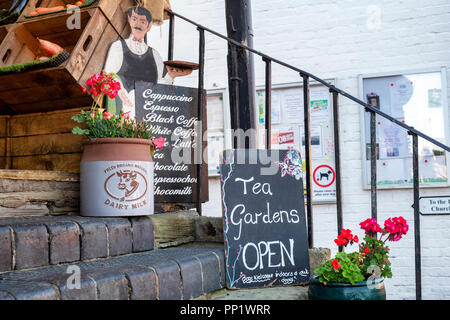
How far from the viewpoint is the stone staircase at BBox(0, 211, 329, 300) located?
1.31 metres

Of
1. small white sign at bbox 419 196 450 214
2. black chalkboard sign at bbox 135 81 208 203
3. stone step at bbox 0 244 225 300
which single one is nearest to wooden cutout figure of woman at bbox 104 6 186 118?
black chalkboard sign at bbox 135 81 208 203

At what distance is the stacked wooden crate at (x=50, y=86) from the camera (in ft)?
7.81

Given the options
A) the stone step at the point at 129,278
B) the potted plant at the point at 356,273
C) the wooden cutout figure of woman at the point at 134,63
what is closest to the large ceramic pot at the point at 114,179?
the stone step at the point at 129,278

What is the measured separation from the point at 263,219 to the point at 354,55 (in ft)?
9.20

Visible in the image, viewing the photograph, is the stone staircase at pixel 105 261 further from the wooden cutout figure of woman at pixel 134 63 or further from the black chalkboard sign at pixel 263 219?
the wooden cutout figure of woman at pixel 134 63

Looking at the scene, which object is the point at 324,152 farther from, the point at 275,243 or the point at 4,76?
the point at 4,76

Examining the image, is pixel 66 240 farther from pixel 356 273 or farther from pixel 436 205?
pixel 436 205

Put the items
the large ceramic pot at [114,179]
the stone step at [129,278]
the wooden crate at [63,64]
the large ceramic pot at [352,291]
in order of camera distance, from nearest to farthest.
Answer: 1. the stone step at [129,278]
2. the large ceramic pot at [352,291]
3. the large ceramic pot at [114,179]
4. the wooden crate at [63,64]

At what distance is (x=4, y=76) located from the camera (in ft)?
7.82

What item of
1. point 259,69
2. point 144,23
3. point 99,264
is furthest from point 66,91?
point 259,69

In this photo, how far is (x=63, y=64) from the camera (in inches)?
89.0

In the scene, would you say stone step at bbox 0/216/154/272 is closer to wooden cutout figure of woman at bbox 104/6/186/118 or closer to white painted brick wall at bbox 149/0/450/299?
wooden cutout figure of woman at bbox 104/6/186/118

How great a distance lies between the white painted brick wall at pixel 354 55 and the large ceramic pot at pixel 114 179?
8.60 feet

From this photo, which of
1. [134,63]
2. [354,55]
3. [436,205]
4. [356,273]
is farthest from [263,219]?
[354,55]
